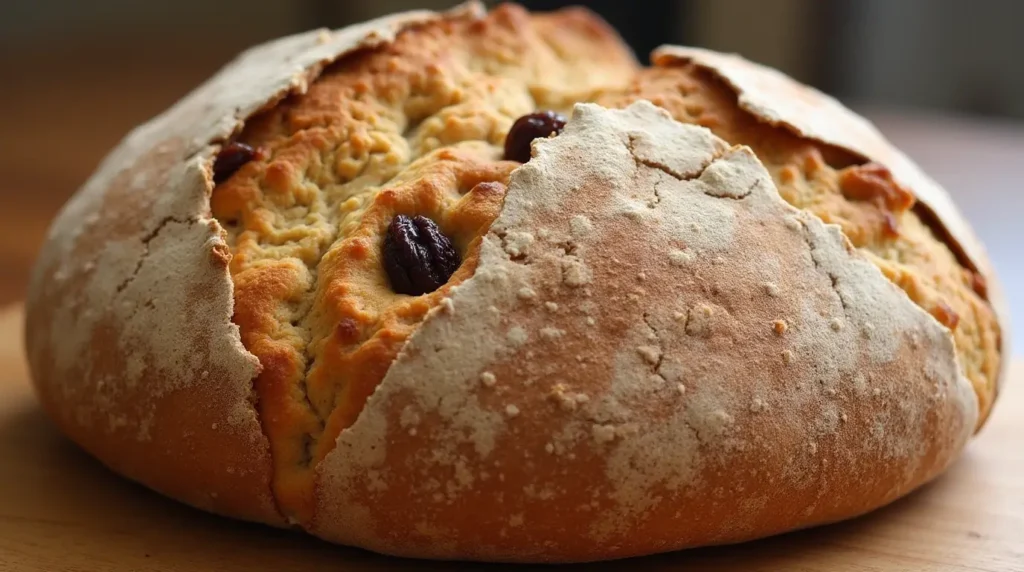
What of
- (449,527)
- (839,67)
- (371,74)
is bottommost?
(839,67)

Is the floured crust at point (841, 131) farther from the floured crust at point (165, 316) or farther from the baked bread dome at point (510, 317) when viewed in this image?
the floured crust at point (165, 316)

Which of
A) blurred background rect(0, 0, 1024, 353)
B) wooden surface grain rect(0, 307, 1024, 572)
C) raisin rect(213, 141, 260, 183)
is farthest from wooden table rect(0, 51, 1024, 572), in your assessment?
blurred background rect(0, 0, 1024, 353)

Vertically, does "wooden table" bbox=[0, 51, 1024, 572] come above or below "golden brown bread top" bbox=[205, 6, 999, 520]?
below

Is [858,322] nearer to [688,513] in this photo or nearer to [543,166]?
[688,513]

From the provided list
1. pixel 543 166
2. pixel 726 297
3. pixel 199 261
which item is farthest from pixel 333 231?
pixel 726 297

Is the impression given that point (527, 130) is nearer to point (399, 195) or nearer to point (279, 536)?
point (399, 195)

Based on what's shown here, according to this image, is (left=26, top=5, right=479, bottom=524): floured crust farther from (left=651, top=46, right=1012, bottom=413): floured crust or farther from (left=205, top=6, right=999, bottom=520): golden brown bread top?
(left=651, top=46, right=1012, bottom=413): floured crust

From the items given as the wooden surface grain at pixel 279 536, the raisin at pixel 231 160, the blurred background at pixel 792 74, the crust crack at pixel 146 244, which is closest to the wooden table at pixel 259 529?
the wooden surface grain at pixel 279 536
